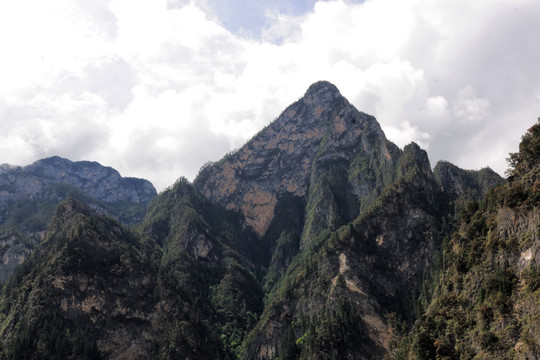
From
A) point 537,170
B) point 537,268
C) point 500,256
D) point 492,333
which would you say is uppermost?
point 537,170

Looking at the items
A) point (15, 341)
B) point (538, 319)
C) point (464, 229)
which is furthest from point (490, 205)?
point (15, 341)

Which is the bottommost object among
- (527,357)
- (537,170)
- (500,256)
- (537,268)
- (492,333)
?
(527,357)

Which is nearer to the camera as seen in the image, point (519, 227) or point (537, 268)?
point (537, 268)

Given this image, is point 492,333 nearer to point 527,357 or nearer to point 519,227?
point 527,357

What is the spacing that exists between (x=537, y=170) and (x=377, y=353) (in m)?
109

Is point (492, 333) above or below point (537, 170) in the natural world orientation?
below

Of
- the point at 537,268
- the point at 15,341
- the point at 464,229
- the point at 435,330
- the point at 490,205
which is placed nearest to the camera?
the point at 537,268

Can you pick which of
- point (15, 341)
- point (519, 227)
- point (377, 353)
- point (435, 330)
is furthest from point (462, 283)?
point (15, 341)

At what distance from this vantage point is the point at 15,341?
7441 inches

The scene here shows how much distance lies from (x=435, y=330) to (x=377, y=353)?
71194 millimetres

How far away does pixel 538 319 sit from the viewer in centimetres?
9794

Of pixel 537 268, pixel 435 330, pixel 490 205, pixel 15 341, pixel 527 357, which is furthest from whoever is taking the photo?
pixel 15 341

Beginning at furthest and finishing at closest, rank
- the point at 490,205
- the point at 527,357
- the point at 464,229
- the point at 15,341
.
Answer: the point at 15,341, the point at 464,229, the point at 490,205, the point at 527,357

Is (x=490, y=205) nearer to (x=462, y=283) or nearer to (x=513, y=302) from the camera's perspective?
(x=462, y=283)
